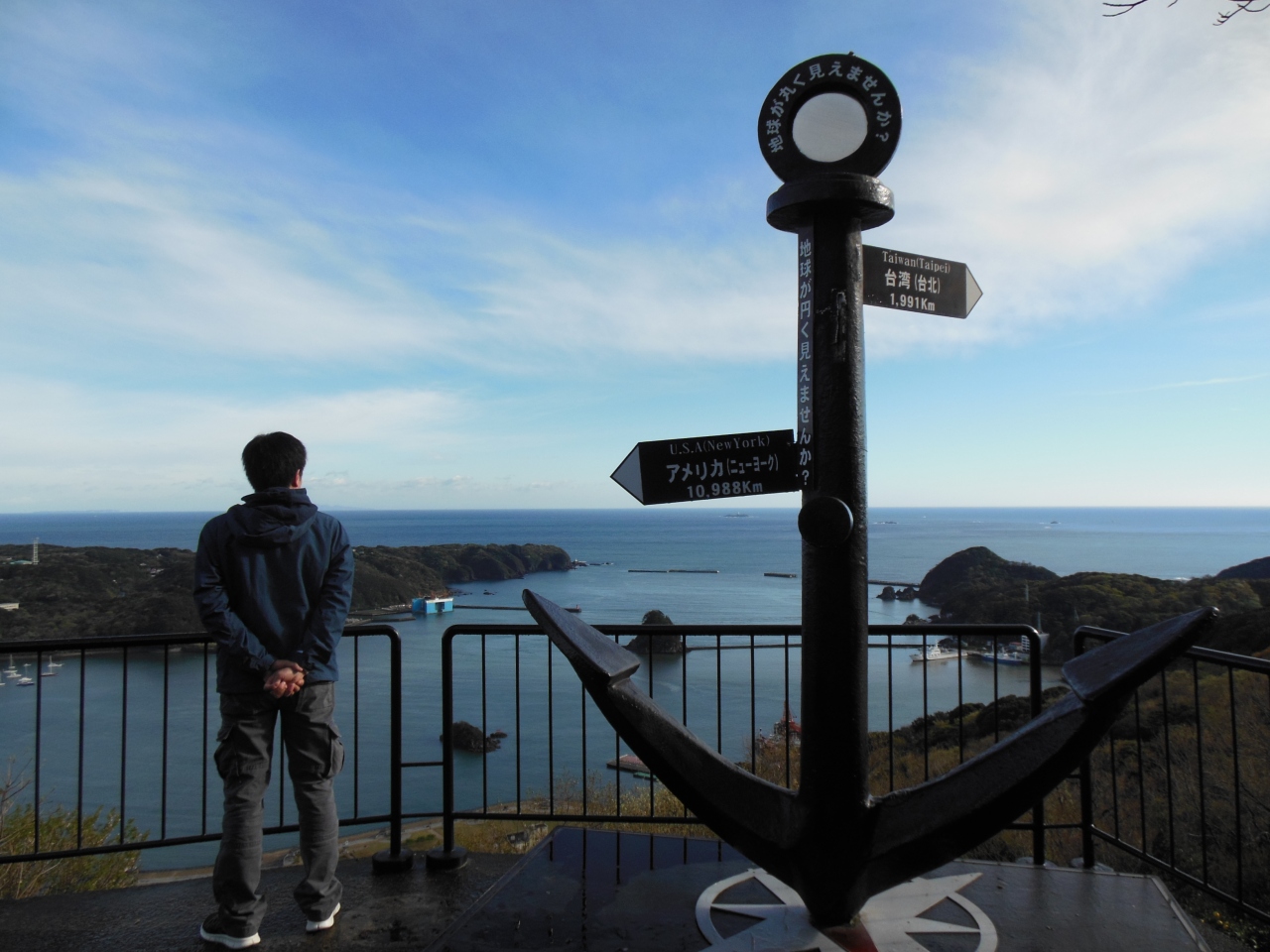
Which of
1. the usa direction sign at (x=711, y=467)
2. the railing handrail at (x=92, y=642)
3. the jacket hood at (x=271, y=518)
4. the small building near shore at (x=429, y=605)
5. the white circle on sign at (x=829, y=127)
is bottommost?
the small building near shore at (x=429, y=605)

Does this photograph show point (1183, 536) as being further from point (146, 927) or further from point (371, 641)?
point (146, 927)

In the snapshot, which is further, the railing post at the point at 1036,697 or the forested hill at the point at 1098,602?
the forested hill at the point at 1098,602

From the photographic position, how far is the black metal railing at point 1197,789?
121 inches

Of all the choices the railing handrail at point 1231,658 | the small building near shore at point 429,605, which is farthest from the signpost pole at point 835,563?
the small building near shore at point 429,605

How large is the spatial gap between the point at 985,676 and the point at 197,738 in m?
36.5

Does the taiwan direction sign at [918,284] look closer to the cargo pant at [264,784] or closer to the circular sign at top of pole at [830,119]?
the circular sign at top of pole at [830,119]

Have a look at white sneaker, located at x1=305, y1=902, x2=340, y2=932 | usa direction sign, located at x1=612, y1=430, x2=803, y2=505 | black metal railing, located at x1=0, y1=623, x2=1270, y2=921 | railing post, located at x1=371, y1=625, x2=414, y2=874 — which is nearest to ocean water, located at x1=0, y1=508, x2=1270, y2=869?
black metal railing, located at x1=0, y1=623, x2=1270, y2=921

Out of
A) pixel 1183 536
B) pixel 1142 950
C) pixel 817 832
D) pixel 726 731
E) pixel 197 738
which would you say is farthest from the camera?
pixel 1183 536

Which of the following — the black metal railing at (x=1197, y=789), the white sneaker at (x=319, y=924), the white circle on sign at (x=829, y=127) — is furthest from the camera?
the black metal railing at (x=1197, y=789)

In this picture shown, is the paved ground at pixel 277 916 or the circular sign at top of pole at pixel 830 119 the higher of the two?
the circular sign at top of pole at pixel 830 119

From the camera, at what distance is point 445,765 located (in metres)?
3.43

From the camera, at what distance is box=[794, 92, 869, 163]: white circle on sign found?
7.97 feet

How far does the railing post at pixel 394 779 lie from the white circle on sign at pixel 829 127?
2332mm

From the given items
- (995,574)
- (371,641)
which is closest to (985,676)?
(995,574)
